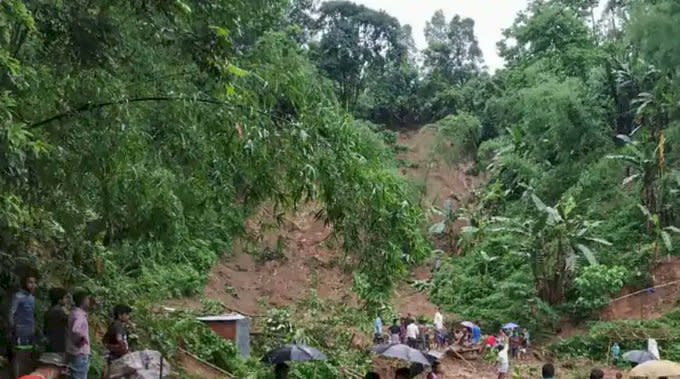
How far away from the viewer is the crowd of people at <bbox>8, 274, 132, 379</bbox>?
20.7 ft

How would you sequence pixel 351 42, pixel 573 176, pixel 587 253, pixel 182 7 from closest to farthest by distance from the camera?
pixel 182 7, pixel 587 253, pixel 573 176, pixel 351 42

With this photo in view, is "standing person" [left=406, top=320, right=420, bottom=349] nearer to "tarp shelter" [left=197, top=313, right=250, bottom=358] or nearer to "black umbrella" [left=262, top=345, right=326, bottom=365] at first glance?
"tarp shelter" [left=197, top=313, right=250, bottom=358]

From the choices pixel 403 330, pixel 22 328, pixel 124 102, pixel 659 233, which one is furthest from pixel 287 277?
pixel 124 102

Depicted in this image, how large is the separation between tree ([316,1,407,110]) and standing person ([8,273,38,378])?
2976 cm

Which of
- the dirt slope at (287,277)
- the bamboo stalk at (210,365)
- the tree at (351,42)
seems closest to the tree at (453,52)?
the tree at (351,42)

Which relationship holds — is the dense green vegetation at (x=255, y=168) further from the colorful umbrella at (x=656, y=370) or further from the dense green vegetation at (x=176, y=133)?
the colorful umbrella at (x=656, y=370)

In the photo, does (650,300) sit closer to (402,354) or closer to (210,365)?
(402,354)

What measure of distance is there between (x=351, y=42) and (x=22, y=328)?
3194cm

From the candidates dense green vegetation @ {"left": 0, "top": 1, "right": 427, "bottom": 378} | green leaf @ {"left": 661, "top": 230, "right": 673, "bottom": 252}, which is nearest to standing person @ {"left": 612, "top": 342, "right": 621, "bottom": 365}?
green leaf @ {"left": 661, "top": 230, "right": 673, "bottom": 252}

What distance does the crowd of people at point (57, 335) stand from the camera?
249 inches

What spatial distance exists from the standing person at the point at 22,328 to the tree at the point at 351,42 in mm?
29756

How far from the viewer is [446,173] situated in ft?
125

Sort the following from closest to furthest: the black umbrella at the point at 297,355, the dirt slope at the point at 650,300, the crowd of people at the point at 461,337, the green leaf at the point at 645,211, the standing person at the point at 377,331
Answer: the black umbrella at the point at 297,355 → the standing person at the point at 377,331 → the crowd of people at the point at 461,337 → the dirt slope at the point at 650,300 → the green leaf at the point at 645,211

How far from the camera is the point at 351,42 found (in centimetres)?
3728
